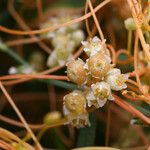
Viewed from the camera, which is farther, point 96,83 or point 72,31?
point 72,31

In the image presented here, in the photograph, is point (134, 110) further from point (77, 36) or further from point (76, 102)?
point (77, 36)

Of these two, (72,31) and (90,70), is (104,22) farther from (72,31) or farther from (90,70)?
(90,70)

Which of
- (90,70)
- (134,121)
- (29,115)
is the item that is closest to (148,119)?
(134,121)

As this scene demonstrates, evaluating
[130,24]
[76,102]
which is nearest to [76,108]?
[76,102]

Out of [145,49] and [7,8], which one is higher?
[7,8]

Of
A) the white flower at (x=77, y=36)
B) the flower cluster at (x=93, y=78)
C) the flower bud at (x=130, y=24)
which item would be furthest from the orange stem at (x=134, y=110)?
the white flower at (x=77, y=36)

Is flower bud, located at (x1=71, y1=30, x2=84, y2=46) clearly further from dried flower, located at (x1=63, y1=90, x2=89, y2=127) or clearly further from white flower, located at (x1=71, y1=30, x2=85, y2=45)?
dried flower, located at (x1=63, y1=90, x2=89, y2=127)
